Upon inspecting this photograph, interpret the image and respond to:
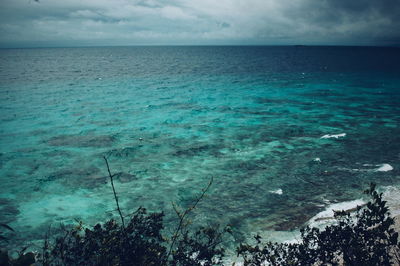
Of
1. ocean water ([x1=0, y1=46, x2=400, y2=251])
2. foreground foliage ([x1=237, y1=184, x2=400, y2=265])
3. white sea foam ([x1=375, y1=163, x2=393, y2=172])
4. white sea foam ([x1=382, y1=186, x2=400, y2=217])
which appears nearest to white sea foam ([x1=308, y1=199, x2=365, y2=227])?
ocean water ([x1=0, y1=46, x2=400, y2=251])

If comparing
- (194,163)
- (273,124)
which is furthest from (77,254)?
(273,124)

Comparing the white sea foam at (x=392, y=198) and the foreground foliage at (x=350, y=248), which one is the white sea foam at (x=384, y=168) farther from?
the foreground foliage at (x=350, y=248)

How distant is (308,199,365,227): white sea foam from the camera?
1170 cm

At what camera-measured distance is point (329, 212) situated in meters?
12.5

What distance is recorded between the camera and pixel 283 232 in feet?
36.7

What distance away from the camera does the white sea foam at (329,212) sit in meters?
11.7

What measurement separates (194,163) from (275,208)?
7.49 m

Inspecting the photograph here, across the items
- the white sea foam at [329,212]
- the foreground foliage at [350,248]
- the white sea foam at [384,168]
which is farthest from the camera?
the white sea foam at [384,168]

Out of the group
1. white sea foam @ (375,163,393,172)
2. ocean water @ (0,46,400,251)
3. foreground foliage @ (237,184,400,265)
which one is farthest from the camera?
white sea foam @ (375,163,393,172)

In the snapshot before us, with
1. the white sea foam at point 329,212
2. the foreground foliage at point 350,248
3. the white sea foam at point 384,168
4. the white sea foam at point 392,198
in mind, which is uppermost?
the foreground foliage at point 350,248

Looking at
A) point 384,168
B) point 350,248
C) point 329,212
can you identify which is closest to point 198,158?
point 329,212

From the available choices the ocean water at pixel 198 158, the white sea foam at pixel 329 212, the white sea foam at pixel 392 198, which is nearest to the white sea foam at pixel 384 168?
the ocean water at pixel 198 158

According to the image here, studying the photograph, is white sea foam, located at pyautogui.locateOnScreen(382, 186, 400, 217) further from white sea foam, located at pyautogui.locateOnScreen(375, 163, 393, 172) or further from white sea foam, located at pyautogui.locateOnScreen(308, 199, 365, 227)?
white sea foam, located at pyautogui.locateOnScreen(375, 163, 393, 172)

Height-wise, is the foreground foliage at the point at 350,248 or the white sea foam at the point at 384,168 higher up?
the foreground foliage at the point at 350,248
